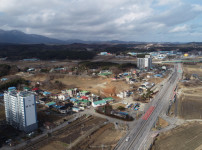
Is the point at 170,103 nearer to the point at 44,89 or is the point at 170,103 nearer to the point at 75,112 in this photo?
the point at 75,112

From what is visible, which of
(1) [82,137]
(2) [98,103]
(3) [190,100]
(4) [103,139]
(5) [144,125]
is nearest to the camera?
(4) [103,139]

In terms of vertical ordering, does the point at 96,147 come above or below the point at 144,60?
below

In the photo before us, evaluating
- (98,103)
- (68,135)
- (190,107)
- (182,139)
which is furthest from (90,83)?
(182,139)

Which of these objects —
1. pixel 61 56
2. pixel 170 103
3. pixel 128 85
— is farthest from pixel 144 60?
pixel 61 56

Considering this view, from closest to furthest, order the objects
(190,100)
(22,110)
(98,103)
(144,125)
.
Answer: (22,110) < (144,125) < (98,103) < (190,100)

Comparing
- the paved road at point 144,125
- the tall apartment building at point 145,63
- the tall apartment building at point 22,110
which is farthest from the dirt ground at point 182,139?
the tall apartment building at point 145,63

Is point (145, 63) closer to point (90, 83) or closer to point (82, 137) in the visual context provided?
point (90, 83)

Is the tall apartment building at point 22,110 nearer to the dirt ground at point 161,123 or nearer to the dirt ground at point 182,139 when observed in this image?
the dirt ground at point 182,139

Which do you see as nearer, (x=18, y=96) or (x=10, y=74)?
(x=18, y=96)
